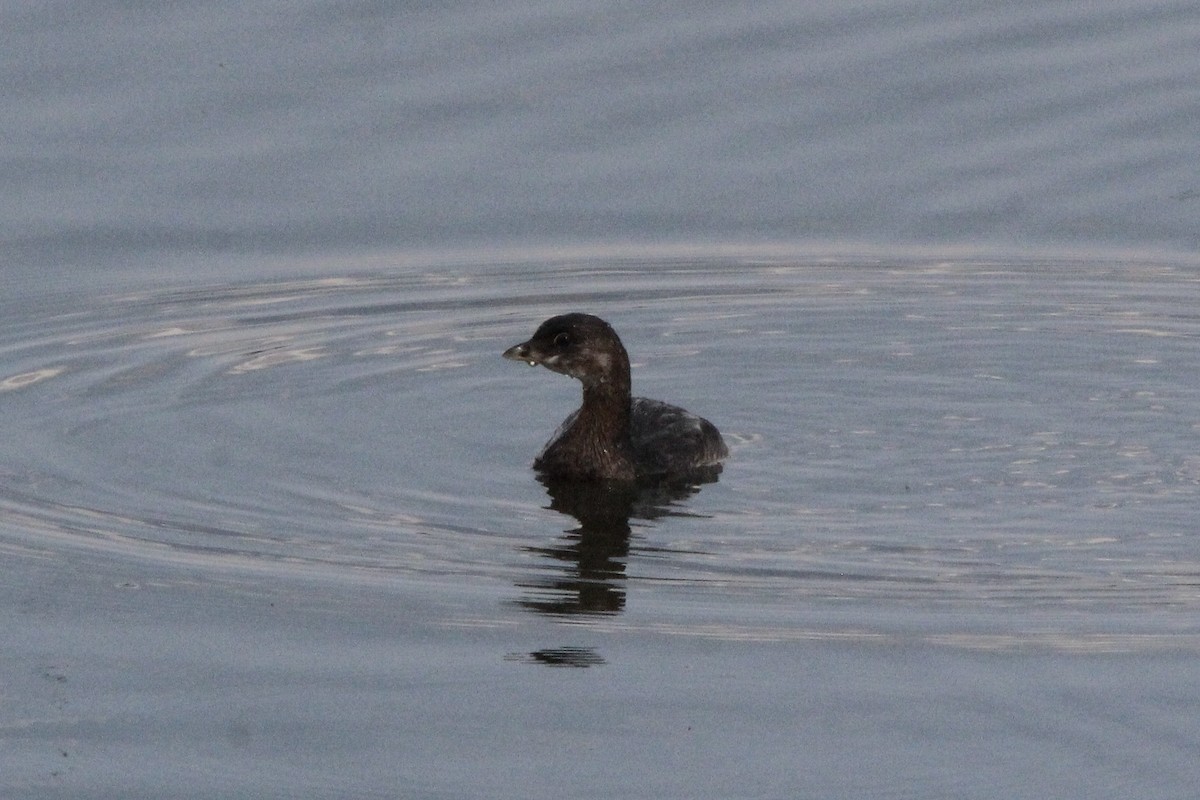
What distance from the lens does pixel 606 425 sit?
12.4 meters

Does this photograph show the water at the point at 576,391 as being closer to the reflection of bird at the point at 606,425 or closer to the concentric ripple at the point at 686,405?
the concentric ripple at the point at 686,405

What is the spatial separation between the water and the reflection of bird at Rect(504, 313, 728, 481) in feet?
1.05

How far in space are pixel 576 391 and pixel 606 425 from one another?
162cm

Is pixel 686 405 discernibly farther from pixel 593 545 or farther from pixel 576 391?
pixel 593 545

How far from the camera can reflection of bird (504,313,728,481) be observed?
1214 centimetres

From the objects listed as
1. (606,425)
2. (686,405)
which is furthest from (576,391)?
(606,425)

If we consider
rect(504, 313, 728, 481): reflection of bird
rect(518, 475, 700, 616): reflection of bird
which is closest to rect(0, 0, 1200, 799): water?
rect(518, 475, 700, 616): reflection of bird

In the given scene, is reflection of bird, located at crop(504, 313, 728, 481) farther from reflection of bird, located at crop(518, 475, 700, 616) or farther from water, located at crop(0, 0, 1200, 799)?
water, located at crop(0, 0, 1200, 799)

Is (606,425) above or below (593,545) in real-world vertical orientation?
above

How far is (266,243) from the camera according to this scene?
52.2ft

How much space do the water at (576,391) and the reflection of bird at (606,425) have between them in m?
0.32

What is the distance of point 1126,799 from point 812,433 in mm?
5623

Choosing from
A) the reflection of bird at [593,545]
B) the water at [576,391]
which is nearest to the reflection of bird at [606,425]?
the reflection of bird at [593,545]

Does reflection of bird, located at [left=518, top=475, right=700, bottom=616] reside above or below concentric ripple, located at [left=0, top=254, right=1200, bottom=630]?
below
